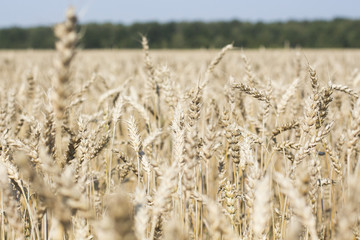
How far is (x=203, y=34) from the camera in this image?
174 feet

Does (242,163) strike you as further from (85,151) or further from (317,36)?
(317,36)

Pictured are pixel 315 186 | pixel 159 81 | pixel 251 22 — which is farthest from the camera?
pixel 251 22

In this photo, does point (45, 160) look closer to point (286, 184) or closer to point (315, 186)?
point (286, 184)

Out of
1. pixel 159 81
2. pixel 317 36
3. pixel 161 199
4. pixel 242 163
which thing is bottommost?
pixel 161 199

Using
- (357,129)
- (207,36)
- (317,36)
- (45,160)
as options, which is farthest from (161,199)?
(207,36)

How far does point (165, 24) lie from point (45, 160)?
180 ft

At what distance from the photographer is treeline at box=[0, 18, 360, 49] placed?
44250 mm

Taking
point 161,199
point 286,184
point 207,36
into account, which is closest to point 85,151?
point 161,199

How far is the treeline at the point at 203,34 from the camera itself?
1742 inches

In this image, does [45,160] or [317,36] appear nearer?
[45,160]

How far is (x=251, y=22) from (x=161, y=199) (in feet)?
178

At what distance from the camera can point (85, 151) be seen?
1.57 metres

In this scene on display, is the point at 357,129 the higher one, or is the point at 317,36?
the point at 317,36

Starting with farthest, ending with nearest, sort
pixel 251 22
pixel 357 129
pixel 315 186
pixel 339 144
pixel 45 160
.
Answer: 1. pixel 251 22
2. pixel 339 144
3. pixel 357 129
4. pixel 315 186
5. pixel 45 160
